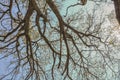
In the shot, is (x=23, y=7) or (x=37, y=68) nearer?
(x=23, y=7)

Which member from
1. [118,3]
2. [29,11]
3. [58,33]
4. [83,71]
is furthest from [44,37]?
[118,3]

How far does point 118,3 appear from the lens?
22.0 feet

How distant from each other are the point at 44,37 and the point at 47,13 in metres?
0.93

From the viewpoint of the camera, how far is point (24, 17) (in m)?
10.5

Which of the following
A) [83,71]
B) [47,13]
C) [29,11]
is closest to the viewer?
[29,11]

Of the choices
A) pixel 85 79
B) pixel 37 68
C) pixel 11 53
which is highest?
pixel 11 53

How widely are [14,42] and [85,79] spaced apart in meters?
3.31

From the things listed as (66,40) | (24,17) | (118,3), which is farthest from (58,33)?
(118,3)

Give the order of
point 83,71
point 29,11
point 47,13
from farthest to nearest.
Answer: point 83,71 < point 47,13 < point 29,11

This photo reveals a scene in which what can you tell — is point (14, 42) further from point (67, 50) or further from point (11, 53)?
point (67, 50)

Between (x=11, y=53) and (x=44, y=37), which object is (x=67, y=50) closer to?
(x=44, y=37)

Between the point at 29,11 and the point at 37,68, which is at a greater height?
the point at 29,11

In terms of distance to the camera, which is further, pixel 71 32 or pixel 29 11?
pixel 71 32

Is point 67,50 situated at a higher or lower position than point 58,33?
lower
